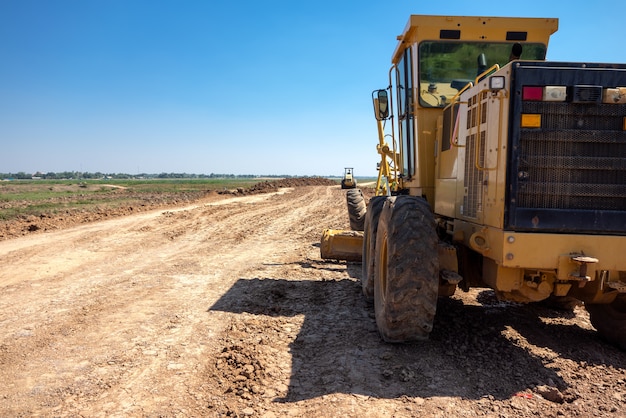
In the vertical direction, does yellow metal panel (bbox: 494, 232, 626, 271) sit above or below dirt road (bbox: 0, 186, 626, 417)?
above

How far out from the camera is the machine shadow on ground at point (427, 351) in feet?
12.3

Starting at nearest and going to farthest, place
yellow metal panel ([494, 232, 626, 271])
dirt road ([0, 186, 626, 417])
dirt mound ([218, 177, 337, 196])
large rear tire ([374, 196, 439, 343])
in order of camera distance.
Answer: dirt road ([0, 186, 626, 417]) < yellow metal panel ([494, 232, 626, 271]) < large rear tire ([374, 196, 439, 343]) < dirt mound ([218, 177, 337, 196])

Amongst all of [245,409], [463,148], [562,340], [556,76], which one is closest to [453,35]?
[463,148]

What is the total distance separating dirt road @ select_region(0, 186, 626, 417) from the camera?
350 centimetres

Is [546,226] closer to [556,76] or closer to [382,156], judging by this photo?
[556,76]

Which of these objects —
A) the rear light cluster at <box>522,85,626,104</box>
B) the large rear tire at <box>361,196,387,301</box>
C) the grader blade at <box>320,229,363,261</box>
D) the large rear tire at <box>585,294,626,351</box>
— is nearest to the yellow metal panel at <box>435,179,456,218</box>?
the large rear tire at <box>361,196,387,301</box>

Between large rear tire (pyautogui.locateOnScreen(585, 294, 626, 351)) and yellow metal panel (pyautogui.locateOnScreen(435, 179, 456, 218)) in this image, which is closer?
large rear tire (pyautogui.locateOnScreen(585, 294, 626, 351))

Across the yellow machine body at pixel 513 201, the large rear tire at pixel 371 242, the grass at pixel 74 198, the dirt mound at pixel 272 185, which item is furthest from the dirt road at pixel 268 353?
the dirt mound at pixel 272 185

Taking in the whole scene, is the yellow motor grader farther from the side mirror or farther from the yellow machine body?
the side mirror

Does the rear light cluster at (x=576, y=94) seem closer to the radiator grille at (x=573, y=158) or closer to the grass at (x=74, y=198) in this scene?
the radiator grille at (x=573, y=158)

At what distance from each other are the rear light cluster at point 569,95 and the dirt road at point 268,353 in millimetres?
2103

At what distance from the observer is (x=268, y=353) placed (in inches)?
175

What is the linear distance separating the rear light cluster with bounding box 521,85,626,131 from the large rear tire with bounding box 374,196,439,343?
118 cm

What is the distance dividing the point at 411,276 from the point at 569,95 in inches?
75.4
